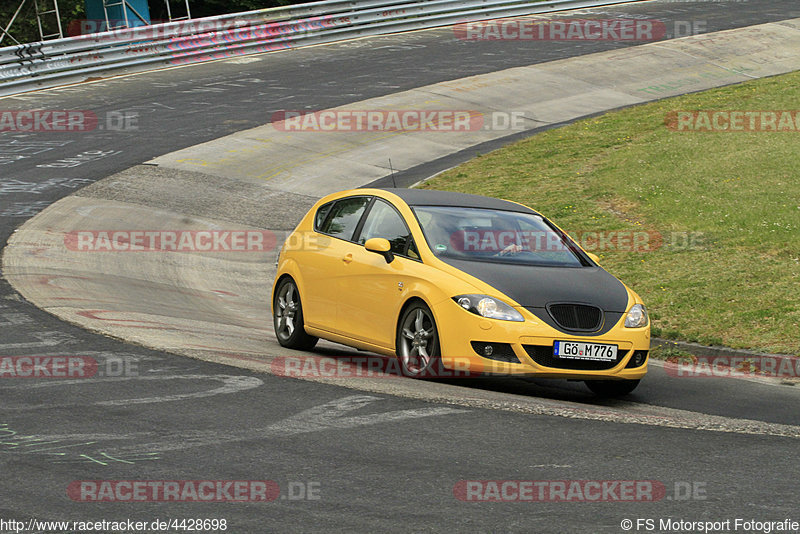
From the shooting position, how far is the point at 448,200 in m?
10.3

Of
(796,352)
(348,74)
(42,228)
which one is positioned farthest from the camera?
(348,74)

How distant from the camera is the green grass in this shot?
12008mm

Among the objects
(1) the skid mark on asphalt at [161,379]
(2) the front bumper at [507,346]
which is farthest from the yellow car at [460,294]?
(1) the skid mark on asphalt at [161,379]

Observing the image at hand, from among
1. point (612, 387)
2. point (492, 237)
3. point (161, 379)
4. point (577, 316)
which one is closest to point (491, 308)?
point (577, 316)

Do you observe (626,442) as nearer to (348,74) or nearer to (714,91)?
(714,91)

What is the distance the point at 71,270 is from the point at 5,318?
12.7ft

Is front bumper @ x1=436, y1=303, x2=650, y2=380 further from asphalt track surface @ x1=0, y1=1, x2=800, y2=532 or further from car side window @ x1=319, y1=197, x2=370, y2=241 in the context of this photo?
car side window @ x1=319, y1=197, x2=370, y2=241

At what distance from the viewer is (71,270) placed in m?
14.7

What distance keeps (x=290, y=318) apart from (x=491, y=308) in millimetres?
3008

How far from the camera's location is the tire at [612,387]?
361 inches

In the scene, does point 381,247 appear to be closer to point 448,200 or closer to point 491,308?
point 448,200

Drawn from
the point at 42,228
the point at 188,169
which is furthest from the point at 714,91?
the point at 42,228

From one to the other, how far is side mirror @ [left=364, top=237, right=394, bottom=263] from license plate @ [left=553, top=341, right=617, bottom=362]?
1.75 meters

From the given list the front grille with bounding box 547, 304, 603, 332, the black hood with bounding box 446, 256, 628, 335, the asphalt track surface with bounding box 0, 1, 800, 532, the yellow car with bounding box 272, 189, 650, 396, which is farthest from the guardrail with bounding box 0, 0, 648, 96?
the front grille with bounding box 547, 304, 603, 332
